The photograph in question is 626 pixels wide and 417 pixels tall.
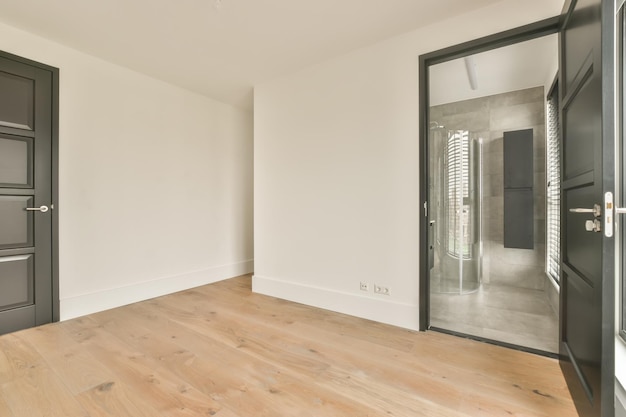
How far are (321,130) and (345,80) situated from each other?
0.54m

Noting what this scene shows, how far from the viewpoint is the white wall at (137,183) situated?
9.20 ft

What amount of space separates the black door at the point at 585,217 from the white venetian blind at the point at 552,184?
1.52 metres

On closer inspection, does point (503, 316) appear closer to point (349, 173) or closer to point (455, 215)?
point (455, 215)

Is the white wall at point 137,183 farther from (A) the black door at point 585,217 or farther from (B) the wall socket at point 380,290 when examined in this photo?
(A) the black door at point 585,217

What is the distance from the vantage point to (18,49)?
2.50 meters

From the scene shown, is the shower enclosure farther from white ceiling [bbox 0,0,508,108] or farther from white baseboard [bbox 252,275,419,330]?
white ceiling [bbox 0,0,508,108]

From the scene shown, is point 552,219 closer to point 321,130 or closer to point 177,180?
point 321,130

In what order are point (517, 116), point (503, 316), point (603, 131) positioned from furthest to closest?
1. point (517, 116)
2. point (503, 316)
3. point (603, 131)

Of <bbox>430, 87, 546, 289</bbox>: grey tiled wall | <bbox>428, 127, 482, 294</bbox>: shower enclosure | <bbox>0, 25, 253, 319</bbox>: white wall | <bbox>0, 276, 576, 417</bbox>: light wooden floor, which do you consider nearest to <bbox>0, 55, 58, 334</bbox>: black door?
<bbox>0, 25, 253, 319</bbox>: white wall

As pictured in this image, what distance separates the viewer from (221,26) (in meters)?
2.42

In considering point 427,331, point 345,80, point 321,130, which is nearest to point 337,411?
point 427,331

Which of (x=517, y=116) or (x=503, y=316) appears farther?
(x=517, y=116)

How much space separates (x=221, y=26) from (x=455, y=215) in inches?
135

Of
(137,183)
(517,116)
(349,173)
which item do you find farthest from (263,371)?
(517,116)
